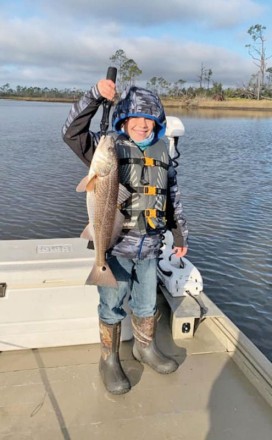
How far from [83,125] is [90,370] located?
1.93 m

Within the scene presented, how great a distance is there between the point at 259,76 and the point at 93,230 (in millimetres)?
83758

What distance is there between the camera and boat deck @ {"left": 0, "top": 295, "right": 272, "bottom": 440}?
2.82m

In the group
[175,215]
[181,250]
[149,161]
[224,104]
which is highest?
[224,104]

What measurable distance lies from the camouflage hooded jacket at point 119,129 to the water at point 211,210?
322 centimetres

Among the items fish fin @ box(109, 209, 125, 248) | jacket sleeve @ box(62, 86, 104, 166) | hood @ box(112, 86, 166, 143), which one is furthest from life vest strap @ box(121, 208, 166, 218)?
hood @ box(112, 86, 166, 143)

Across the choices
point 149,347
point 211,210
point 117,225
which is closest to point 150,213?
point 117,225

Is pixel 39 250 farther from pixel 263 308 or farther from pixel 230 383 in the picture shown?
pixel 263 308

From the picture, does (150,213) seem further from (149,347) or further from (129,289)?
(149,347)

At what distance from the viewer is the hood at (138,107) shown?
10.00 feet

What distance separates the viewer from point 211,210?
11266 millimetres

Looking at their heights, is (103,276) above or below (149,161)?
below

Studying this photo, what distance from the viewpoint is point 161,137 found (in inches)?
129

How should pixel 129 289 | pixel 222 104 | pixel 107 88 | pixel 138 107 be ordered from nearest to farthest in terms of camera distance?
pixel 107 88 → pixel 138 107 → pixel 129 289 → pixel 222 104

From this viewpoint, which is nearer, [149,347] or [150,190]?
[150,190]
